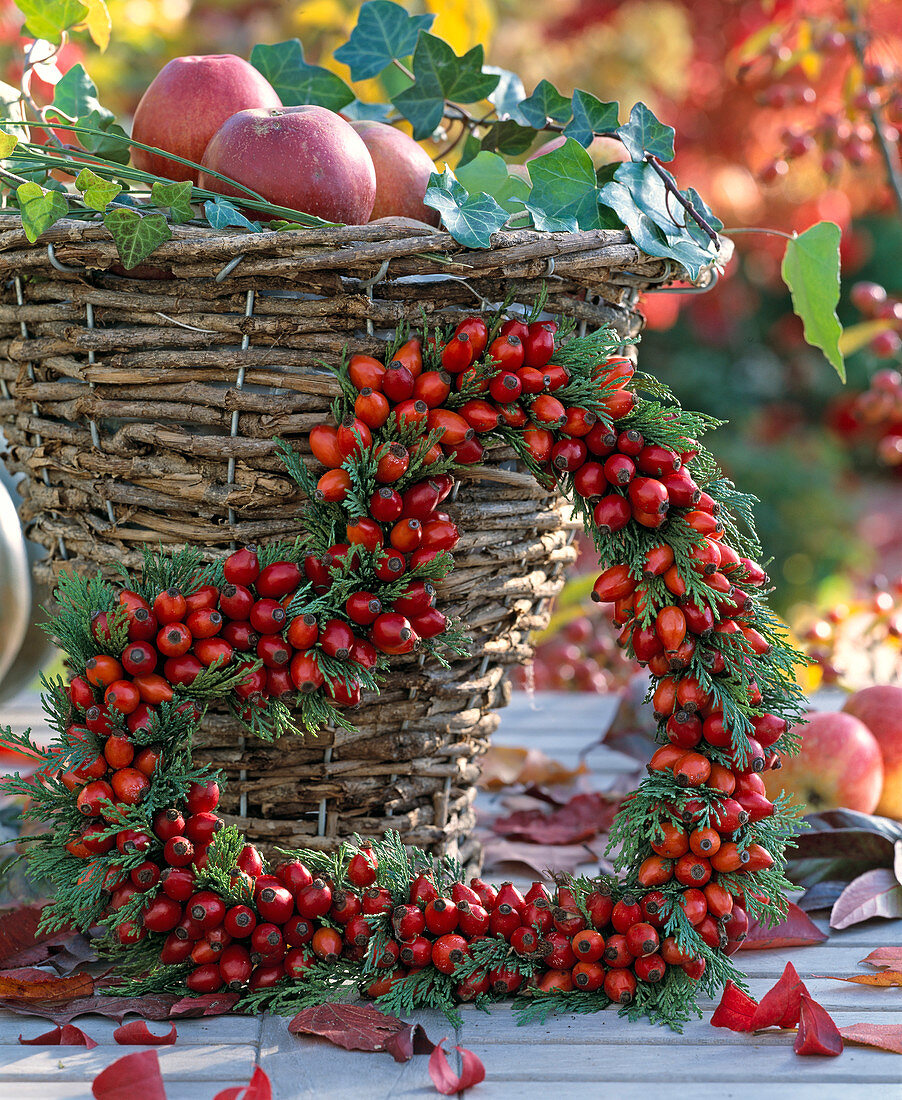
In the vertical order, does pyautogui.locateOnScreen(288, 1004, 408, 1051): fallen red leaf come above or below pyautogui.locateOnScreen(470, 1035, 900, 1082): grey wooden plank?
above

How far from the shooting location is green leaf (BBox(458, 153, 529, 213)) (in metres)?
0.85

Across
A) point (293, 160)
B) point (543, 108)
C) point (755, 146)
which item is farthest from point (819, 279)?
point (755, 146)

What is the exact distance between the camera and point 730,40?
3.20m

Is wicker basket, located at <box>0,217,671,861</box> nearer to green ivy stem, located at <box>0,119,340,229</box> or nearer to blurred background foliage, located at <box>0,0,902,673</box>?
green ivy stem, located at <box>0,119,340,229</box>

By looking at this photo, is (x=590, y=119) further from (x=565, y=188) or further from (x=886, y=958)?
(x=886, y=958)

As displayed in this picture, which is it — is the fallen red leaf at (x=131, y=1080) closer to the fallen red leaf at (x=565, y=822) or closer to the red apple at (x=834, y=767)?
the fallen red leaf at (x=565, y=822)

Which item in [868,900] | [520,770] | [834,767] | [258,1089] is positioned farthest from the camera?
[520,770]

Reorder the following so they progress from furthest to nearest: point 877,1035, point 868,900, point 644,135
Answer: point 868,900 < point 644,135 < point 877,1035

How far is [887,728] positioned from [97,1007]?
0.86 m

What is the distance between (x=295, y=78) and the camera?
39.4 inches

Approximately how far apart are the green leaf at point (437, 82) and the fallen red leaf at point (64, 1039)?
31.1 inches

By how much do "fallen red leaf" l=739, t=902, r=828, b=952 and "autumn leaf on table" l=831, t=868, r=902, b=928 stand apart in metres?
0.02

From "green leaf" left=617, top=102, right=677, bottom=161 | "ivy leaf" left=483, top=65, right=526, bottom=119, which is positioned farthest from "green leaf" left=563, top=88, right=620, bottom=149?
"ivy leaf" left=483, top=65, right=526, bottom=119

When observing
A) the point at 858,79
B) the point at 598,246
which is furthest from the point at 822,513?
the point at 598,246
